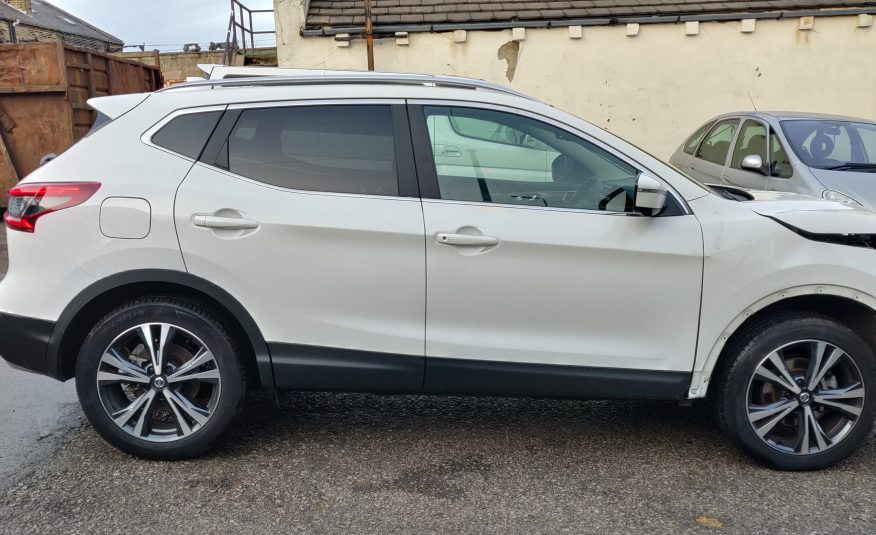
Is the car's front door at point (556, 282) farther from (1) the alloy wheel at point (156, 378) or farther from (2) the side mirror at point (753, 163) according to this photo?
(2) the side mirror at point (753, 163)

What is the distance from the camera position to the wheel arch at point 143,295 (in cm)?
326

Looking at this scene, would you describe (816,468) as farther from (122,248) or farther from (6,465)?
(6,465)

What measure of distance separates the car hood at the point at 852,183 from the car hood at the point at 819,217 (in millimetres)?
2518

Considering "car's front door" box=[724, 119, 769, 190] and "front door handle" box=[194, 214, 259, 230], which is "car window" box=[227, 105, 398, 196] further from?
"car's front door" box=[724, 119, 769, 190]

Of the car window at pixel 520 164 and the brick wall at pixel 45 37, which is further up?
the brick wall at pixel 45 37

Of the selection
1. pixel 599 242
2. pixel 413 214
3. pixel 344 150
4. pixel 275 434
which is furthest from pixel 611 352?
pixel 275 434

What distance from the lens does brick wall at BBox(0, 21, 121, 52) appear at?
92.2 feet

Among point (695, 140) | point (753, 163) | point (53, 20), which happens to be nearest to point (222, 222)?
point (753, 163)

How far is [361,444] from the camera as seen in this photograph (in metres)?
3.65

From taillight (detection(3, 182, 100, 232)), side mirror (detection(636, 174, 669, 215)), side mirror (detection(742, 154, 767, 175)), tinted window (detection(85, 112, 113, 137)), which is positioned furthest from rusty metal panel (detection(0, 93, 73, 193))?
side mirror (detection(636, 174, 669, 215))

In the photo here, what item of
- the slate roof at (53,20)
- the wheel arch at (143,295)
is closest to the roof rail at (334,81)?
the wheel arch at (143,295)

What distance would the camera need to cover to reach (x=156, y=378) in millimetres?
3322

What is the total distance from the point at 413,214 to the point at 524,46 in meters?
9.35

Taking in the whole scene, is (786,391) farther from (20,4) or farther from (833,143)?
(20,4)
